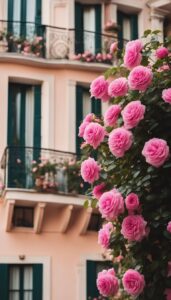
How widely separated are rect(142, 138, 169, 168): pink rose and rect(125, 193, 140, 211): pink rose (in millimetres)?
349

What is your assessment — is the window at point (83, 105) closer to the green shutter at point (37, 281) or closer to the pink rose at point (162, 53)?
the green shutter at point (37, 281)

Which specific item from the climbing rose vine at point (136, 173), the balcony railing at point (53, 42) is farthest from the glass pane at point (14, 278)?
the climbing rose vine at point (136, 173)

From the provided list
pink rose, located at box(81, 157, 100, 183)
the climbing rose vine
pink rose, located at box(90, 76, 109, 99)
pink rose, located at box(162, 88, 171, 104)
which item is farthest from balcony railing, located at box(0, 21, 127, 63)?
pink rose, located at box(162, 88, 171, 104)

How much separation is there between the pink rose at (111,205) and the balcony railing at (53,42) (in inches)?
435

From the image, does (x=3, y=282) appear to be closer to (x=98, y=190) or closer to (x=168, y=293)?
(x=98, y=190)

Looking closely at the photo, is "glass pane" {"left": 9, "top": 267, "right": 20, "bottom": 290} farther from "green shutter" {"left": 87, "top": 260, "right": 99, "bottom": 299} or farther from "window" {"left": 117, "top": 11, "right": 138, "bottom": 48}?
"window" {"left": 117, "top": 11, "right": 138, "bottom": 48}

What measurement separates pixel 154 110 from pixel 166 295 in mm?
1601

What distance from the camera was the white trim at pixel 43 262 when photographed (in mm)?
15023

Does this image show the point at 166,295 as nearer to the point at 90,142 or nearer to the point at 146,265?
the point at 146,265

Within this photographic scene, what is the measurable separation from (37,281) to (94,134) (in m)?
9.50

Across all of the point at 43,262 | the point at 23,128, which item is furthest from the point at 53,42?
the point at 43,262

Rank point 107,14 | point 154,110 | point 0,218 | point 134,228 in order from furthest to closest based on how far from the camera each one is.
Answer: point 107,14 < point 0,218 < point 154,110 < point 134,228

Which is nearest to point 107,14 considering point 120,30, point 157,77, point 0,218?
point 120,30

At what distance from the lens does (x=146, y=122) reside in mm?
6035
